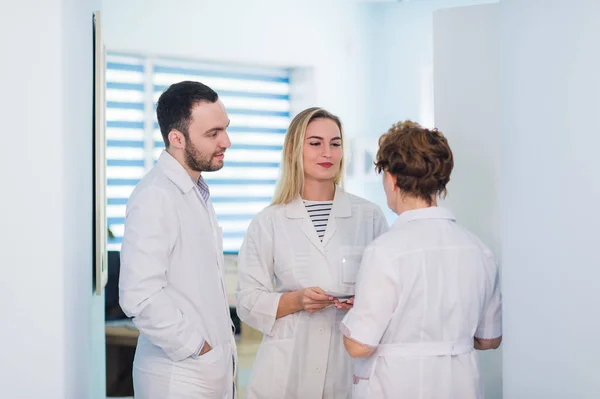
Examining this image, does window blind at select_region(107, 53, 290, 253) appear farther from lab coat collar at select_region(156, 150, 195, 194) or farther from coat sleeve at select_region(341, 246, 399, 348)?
coat sleeve at select_region(341, 246, 399, 348)

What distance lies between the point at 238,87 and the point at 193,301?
12.2 ft

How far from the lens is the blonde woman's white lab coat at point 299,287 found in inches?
104

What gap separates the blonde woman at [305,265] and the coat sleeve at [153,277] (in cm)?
54

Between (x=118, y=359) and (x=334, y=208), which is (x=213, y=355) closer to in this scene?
(x=334, y=208)

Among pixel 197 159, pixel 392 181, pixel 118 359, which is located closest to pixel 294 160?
pixel 197 159

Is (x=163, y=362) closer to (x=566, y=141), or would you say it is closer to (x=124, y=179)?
(x=566, y=141)

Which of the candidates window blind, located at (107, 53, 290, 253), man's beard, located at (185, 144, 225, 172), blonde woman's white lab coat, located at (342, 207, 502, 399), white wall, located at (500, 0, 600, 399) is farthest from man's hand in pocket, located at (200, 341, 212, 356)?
window blind, located at (107, 53, 290, 253)

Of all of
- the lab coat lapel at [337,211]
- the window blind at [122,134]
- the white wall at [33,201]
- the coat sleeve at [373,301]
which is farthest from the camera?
the window blind at [122,134]

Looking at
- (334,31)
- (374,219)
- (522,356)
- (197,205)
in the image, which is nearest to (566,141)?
(522,356)

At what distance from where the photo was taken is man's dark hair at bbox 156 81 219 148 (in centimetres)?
229

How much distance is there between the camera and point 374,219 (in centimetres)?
283

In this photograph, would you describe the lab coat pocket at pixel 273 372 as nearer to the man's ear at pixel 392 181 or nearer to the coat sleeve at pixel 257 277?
the coat sleeve at pixel 257 277

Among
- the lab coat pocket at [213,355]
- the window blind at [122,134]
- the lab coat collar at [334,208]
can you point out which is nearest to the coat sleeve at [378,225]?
the lab coat collar at [334,208]

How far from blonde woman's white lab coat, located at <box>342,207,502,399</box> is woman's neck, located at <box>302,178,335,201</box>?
0.68 metres
